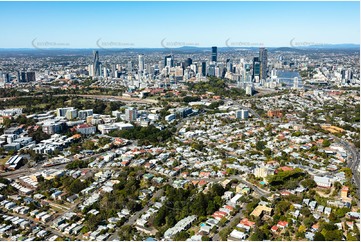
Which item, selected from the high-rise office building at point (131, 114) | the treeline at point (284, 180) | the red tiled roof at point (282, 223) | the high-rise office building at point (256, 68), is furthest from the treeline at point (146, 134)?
the high-rise office building at point (256, 68)

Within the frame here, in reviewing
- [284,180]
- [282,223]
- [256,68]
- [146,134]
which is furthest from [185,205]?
[256,68]

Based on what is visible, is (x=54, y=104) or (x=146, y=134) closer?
(x=146, y=134)

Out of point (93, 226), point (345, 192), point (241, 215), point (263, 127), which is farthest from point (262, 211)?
point (263, 127)

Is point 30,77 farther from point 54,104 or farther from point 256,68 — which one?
point 256,68

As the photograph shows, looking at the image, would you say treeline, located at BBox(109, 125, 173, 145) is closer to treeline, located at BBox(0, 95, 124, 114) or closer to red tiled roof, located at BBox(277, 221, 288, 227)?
treeline, located at BBox(0, 95, 124, 114)

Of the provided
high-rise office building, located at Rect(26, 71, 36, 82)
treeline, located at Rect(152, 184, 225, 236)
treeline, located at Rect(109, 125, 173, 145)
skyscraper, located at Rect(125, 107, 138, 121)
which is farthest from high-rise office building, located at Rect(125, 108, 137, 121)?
high-rise office building, located at Rect(26, 71, 36, 82)

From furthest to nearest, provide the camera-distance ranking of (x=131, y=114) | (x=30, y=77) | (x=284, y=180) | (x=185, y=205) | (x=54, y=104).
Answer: (x=30, y=77), (x=54, y=104), (x=131, y=114), (x=284, y=180), (x=185, y=205)

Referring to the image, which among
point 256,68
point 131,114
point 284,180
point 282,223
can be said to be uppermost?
point 256,68

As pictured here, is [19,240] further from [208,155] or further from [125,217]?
[208,155]

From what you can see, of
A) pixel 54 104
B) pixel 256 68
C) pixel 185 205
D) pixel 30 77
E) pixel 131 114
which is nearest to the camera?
pixel 185 205

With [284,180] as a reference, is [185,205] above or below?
below

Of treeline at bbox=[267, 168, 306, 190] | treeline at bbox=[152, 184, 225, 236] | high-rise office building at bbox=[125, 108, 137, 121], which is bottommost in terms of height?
treeline at bbox=[152, 184, 225, 236]
